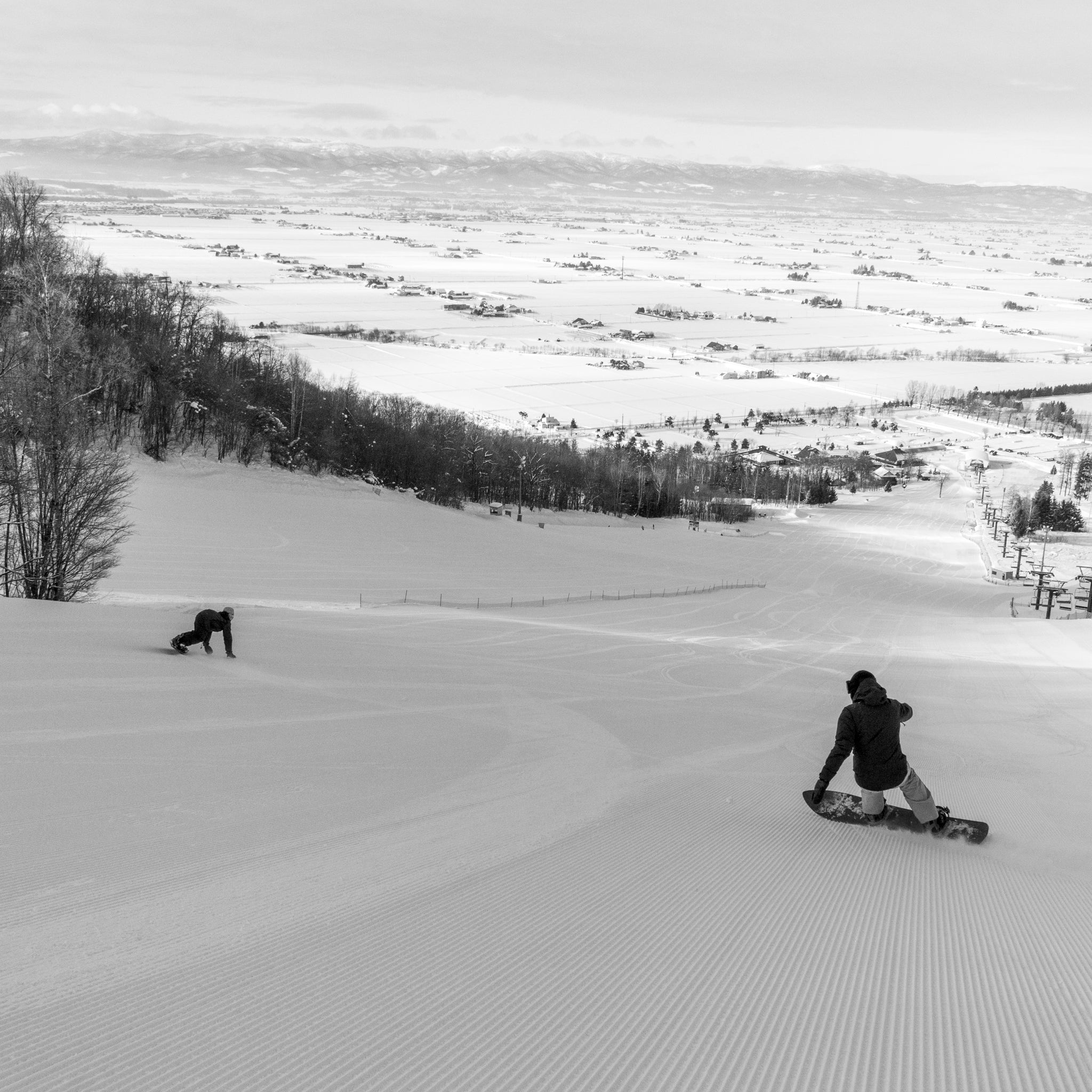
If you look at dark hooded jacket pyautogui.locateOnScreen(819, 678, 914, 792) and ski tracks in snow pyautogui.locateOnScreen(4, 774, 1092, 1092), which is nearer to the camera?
ski tracks in snow pyautogui.locateOnScreen(4, 774, 1092, 1092)

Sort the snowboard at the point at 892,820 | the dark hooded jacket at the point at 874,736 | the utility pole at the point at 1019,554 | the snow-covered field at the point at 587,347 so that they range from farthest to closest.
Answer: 1. the snow-covered field at the point at 587,347
2. the utility pole at the point at 1019,554
3. the snowboard at the point at 892,820
4. the dark hooded jacket at the point at 874,736

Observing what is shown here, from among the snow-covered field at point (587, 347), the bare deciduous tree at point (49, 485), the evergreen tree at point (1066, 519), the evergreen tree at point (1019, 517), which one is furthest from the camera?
the snow-covered field at point (587, 347)

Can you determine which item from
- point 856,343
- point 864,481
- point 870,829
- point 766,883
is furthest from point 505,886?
point 856,343

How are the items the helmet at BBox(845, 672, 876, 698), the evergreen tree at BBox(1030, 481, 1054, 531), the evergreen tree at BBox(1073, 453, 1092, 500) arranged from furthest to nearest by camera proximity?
the evergreen tree at BBox(1073, 453, 1092, 500) → the evergreen tree at BBox(1030, 481, 1054, 531) → the helmet at BBox(845, 672, 876, 698)

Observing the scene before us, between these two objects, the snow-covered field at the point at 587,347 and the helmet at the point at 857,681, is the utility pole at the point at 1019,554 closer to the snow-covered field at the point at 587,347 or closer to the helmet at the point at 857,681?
the snow-covered field at the point at 587,347

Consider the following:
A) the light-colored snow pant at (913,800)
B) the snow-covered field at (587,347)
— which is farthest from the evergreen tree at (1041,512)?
the light-colored snow pant at (913,800)

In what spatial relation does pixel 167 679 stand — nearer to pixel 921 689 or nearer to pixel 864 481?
pixel 921 689

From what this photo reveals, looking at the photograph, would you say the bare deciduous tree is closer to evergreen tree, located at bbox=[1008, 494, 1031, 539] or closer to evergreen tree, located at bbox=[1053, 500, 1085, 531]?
evergreen tree, located at bbox=[1008, 494, 1031, 539]

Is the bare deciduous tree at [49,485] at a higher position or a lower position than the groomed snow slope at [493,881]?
higher

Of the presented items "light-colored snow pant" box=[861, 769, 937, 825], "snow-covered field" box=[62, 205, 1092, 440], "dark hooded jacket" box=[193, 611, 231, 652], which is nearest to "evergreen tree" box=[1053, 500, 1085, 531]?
"snow-covered field" box=[62, 205, 1092, 440]
